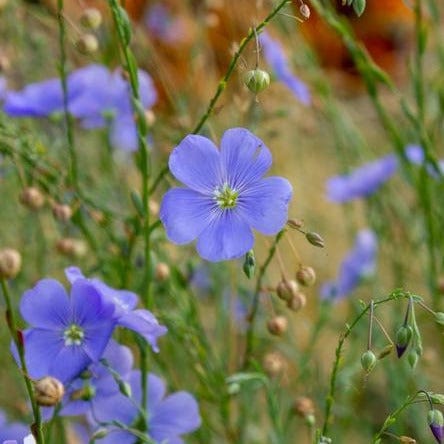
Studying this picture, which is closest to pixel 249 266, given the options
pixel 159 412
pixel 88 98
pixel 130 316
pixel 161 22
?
pixel 130 316

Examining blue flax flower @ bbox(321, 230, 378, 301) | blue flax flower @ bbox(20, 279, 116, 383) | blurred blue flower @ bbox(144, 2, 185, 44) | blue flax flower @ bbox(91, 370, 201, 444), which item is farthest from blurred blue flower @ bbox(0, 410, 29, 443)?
blurred blue flower @ bbox(144, 2, 185, 44)

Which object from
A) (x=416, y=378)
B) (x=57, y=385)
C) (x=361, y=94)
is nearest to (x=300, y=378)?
(x=416, y=378)

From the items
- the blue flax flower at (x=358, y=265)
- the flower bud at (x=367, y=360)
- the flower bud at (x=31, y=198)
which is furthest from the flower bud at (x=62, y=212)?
the blue flax flower at (x=358, y=265)

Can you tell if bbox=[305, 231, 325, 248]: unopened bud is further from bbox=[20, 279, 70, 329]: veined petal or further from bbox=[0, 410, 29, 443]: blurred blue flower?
bbox=[0, 410, 29, 443]: blurred blue flower

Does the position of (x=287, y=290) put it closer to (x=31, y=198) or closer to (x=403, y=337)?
(x=403, y=337)

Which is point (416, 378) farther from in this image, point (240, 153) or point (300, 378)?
point (240, 153)

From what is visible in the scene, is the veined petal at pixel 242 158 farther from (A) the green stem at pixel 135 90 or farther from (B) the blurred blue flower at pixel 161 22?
(B) the blurred blue flower at pixel 161 22
